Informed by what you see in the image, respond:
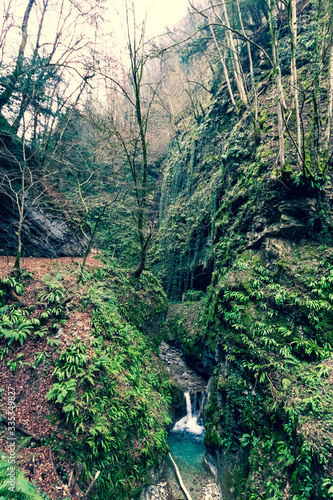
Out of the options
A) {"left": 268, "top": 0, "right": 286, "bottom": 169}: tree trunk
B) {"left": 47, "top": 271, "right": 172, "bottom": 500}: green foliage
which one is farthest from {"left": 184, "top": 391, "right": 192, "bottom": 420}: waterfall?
{"left": 268, "top": 0, "right": 286, "bottom": 169}: tree trunk

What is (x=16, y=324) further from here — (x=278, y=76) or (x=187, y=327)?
(x=278, y=76)

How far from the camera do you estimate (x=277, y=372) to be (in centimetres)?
618

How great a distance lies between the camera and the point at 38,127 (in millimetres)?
11375

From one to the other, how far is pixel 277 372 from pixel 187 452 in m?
5.18

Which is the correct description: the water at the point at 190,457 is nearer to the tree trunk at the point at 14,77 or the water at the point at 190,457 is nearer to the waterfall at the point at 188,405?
the waterfall at the point at 188,405

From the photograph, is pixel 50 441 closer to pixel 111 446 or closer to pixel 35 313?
pixel 111 446

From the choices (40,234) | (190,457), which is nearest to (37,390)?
(190,457)

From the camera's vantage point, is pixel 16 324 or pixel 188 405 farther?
pixel 188 405

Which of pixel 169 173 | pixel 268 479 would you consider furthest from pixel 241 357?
pixel 169 173

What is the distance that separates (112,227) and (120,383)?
14728mm

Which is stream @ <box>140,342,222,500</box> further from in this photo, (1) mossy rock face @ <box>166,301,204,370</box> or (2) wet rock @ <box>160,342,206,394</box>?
(1) mossy rock face @ <box>166,301,204,370</box>

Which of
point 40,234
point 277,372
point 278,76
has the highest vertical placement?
point 278,76

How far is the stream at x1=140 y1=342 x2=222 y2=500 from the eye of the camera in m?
6.67

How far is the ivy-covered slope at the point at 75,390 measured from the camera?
5.04m
